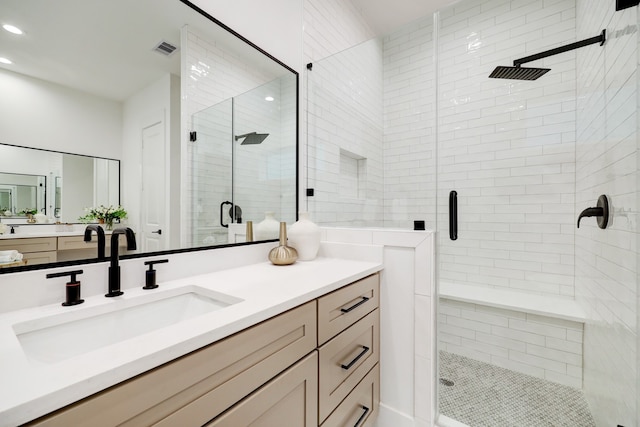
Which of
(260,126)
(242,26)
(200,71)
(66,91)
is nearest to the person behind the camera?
(66,91)

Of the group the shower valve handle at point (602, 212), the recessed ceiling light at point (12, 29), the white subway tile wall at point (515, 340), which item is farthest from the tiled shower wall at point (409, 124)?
the recessed ceiling light at point (12, 29)

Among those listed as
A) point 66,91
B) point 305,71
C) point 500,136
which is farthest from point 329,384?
point 500,136

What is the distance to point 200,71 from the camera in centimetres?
135

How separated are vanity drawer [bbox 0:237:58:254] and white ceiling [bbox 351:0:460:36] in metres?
2.71

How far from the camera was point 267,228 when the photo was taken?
1.75 meters

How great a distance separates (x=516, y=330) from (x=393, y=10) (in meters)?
2.89

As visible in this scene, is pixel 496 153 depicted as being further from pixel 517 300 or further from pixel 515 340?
pixel 515 340

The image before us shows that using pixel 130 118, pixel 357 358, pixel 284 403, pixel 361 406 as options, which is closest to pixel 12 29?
pixel 130 118

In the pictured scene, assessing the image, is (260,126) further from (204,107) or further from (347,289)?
(347,289)

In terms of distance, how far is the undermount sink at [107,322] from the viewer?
0.75 metres

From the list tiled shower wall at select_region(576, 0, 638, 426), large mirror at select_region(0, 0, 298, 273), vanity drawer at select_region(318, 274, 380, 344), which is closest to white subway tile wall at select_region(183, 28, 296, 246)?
large mirror at select_region(0, 0, 298, 273)

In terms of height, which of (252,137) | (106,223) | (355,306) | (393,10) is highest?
(393,10)

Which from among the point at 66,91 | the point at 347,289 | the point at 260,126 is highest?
the point at 260,126

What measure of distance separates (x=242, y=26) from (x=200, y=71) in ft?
1.53
